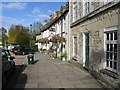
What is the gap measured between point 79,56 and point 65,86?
486 centimetres

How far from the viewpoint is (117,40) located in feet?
19.1

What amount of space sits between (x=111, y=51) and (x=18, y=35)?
38.3m

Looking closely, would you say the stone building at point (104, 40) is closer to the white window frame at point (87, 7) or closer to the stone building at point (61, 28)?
the white window frame at point (87, 7)

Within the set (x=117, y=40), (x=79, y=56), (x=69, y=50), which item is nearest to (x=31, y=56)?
(x=69, y=50)

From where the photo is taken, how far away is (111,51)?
21.0ft

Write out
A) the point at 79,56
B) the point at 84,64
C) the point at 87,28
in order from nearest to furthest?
the point at 87,28
the point at 84,64
the point at 79,56

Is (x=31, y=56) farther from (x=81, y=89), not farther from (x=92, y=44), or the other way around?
(x=81, y=89)

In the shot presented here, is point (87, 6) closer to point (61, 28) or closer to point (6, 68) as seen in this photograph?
point (6, 68)

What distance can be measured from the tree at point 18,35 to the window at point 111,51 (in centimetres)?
3598

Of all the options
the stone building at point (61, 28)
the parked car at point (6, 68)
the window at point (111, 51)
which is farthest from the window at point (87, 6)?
the parked car at point (6, 68)

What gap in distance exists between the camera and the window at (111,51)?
20.2ft

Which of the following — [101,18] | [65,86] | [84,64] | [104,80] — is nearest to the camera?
[65,86]

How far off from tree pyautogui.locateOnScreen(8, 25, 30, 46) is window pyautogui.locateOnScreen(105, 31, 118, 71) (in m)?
36.0

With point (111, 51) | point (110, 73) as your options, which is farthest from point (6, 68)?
point (111, 51)
